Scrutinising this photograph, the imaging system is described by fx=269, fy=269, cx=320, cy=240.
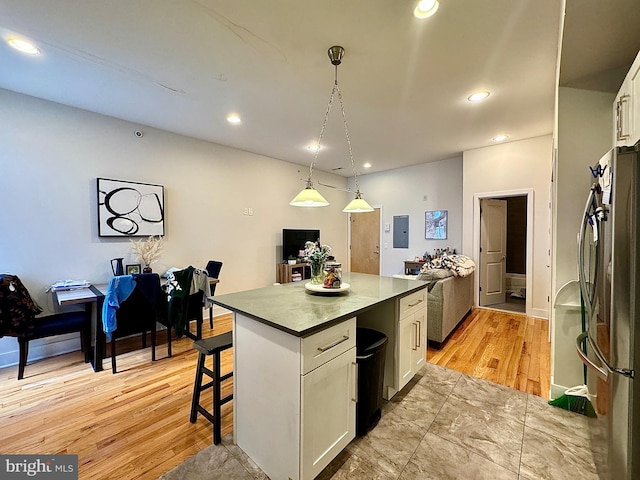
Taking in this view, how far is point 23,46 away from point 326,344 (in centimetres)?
320

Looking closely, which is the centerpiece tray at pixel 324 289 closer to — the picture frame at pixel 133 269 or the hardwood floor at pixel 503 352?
the hardwood floor at pixel 503 352

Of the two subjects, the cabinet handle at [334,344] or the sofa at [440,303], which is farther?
the sofa at [440,303]

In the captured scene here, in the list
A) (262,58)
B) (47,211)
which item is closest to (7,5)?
(262,58)

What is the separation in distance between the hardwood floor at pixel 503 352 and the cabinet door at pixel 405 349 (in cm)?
77

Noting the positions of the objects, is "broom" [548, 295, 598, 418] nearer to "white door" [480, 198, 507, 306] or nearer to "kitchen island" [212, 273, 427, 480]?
"kitchen island" [212, 273, 427, 480]

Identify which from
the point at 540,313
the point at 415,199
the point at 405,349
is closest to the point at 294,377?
the point at 405,349

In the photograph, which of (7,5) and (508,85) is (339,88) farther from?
(7,5)

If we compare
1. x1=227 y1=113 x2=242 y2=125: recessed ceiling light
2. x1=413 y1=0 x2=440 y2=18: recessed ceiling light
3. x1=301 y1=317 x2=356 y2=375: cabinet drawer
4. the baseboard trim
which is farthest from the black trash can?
the baseboard trim

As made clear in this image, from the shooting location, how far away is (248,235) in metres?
4.97

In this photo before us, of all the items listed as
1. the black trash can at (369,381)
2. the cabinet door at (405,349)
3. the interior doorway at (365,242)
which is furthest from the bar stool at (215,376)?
the interior doorway at (365,242)

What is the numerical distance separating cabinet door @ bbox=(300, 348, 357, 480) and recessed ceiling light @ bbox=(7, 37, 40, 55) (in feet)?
10.4

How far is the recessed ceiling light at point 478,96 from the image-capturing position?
2826 mm

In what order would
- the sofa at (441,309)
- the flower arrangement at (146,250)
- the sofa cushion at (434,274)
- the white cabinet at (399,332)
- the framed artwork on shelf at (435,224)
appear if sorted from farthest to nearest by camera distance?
the framed artwork on shelf at (435,224) < the flower arrangement at (146,250) < the sofa cushion at (434,274) < the sofa at (441,309) < the white cabinet at (399,332)

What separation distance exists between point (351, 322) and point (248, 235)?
12.2 feet
